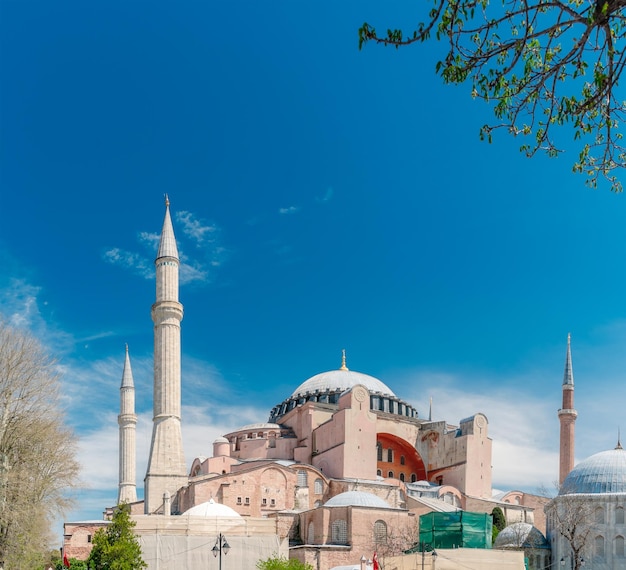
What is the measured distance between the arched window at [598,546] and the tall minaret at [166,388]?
17.5 metres

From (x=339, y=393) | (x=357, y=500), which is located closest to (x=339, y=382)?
(x=339, y=393)

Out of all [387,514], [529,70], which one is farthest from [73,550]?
[529,70]

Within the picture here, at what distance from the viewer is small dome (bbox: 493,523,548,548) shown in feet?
113

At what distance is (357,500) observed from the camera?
108 ft

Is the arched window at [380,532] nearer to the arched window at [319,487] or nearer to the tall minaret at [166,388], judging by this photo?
the arched window at [319,487]

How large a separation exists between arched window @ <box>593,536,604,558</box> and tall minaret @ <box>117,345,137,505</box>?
26.0 metres

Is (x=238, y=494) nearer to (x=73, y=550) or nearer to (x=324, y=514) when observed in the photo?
(x=324, y=514)

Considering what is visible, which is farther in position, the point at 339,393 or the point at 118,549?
the point at 339,393

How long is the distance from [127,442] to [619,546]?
2829 centimetres

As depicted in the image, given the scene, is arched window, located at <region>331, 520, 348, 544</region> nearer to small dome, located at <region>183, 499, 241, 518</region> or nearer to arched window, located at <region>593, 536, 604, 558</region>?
small dome, located at <region>183, 499, 241, 518</region>

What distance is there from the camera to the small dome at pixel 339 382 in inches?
1818

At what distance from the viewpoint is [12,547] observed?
2141 cm

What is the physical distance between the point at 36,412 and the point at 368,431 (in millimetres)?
19645

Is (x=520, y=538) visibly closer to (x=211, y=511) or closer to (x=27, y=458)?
(x=211, y=511)
